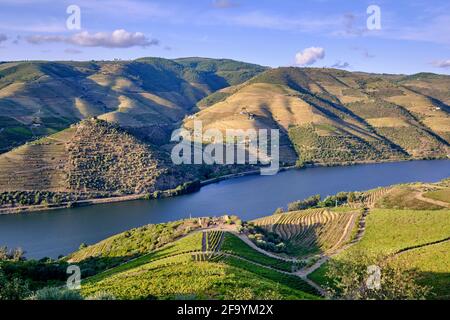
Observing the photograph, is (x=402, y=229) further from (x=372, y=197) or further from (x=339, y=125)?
(x=339, y=125)

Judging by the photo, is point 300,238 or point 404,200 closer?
point 300,238

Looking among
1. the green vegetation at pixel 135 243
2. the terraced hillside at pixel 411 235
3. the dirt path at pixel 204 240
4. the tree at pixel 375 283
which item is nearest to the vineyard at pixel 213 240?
the dirt path at pixel 204 240

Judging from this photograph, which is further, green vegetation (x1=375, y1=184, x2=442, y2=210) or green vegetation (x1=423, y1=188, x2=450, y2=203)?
green vegetation (x1=423, y1=188, x2=450, y2=203)

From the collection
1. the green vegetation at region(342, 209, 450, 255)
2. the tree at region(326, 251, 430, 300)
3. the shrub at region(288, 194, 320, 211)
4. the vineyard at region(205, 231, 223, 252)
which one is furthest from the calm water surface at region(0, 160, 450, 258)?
the tree at region(326, 251, 430, 300)

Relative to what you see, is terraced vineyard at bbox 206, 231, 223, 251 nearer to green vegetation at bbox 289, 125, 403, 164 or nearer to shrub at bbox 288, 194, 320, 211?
shrub at bbox 288, 194, 320, 211

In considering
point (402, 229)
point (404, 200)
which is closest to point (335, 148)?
point (404, 200)
